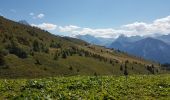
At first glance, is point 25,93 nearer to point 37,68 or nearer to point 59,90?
point 59,90

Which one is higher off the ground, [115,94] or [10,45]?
[10,45]

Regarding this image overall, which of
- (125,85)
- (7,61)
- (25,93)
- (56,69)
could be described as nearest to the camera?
(25,93)

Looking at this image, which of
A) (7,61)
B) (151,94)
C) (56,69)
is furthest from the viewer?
(56,69)

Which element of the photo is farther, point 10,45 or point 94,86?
point 10,45

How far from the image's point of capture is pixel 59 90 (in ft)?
93.5

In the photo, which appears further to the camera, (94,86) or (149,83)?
(149,83)

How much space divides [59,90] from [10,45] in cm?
16497

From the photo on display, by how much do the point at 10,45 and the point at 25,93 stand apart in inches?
6541

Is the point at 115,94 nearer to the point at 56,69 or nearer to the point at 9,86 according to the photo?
the point at 9,86

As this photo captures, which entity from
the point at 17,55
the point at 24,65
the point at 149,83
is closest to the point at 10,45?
the point at 17,55

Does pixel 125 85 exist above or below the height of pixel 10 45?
below

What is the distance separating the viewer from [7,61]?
160 m

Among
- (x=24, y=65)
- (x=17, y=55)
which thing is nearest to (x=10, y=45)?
(x=17, y=55)

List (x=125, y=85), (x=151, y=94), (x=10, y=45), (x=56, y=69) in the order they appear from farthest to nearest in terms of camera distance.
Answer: (x=10, y=45) → (x=56, y=69) → (x=125, y=85) → (x=151, y=94)
